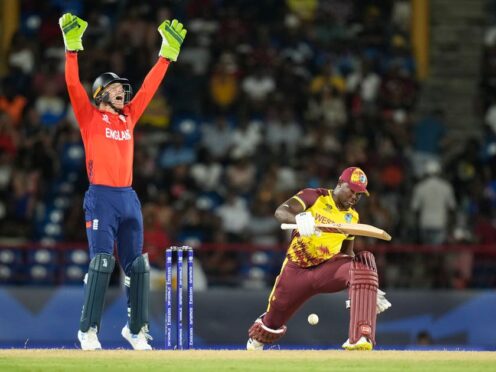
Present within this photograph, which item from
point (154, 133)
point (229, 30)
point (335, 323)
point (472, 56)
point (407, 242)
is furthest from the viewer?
point (472, 56)

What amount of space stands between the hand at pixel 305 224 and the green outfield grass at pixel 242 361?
108cm

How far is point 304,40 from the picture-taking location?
23.2 meters

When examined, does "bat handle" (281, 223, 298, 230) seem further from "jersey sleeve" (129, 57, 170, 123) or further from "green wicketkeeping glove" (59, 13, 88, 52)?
"green wicketkeeping glove" (59, 13, 88, 52)

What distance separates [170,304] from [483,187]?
936 centimetres

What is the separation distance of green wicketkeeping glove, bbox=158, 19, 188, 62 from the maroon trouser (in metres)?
2.31

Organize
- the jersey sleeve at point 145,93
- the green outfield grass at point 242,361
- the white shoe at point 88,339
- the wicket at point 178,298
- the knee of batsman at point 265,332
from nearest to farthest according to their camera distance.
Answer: the green outfield grass at point 242,361 < the white shoe at point 88,339 < the wicket at point 178,298 < the jersey sleeve at point 145,93 < the knee of batsman at point 265,332

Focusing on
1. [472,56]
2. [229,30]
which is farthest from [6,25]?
[472,56]

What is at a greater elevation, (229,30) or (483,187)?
(229,30)

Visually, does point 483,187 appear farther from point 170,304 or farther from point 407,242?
point 170,304

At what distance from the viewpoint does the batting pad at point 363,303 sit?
12180mm

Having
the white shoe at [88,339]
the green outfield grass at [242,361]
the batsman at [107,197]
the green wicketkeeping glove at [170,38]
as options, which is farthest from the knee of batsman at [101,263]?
the green wicketkeeping glove at [170,38]

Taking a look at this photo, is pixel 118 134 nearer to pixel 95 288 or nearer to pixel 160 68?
pixel 160 68

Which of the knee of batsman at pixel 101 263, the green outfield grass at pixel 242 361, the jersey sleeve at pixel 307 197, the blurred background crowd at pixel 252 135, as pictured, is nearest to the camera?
the green outfield grass at pixel 242 361

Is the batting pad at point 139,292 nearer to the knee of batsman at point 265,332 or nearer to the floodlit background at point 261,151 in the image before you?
the knee of batsman at point 265,332
